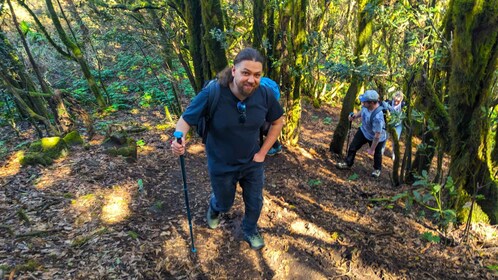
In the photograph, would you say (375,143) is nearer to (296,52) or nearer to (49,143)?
(296,52)

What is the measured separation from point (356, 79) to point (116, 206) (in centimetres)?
516

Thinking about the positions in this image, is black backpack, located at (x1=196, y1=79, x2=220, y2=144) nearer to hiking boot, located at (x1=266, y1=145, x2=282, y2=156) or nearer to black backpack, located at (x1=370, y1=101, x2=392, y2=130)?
hiking boot, located at (x1=266, y1=145, x2=282, y2=156)

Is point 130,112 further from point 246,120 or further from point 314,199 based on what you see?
point 246,120

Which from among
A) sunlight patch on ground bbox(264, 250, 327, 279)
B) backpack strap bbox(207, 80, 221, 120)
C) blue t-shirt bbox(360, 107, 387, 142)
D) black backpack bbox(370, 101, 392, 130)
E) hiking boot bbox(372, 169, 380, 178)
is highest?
backpack strap bbox(207, 80, 221, 120)

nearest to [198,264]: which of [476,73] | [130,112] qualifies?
[476,73]

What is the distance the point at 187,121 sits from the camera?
3.25 metres

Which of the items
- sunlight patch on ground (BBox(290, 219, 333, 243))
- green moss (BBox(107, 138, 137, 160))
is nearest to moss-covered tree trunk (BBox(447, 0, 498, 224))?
sunlight patch on ground (BBox(290, 219, 333, 243))

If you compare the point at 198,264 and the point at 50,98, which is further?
the point at 50,98

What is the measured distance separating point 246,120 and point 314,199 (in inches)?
120

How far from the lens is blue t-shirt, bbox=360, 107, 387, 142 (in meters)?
6.48

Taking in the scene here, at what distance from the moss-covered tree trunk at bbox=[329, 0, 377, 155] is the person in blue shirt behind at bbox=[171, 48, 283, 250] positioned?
327cm

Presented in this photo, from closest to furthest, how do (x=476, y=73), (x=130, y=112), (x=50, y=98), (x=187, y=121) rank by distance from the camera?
(x=187, y=121) → (x=476, y=73) → (x=50, y=98) → (x=130, y=112)

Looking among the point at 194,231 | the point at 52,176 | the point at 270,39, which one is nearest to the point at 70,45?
the point at 52,176

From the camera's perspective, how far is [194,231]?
4457 millimetres
